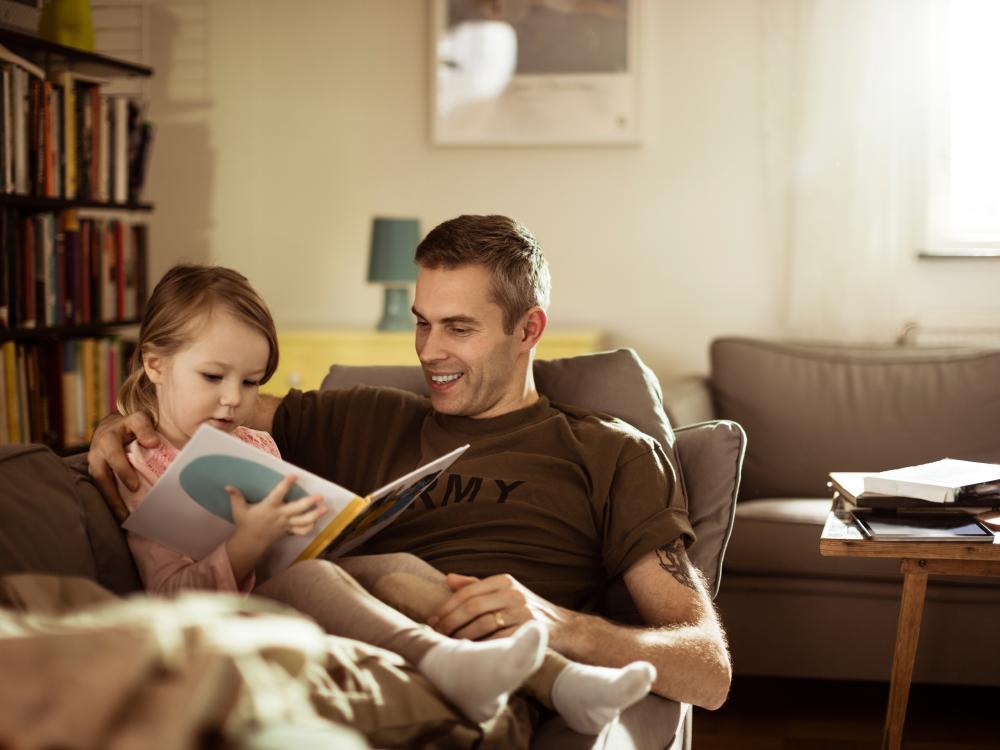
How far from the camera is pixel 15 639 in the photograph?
874 mm

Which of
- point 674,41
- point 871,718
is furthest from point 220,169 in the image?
point 871,718

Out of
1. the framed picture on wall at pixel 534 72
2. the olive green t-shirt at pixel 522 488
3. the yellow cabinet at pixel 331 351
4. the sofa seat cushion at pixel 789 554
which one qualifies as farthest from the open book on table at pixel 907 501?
the framed picture on wall at pixel 534 72

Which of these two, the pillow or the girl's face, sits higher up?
the girl's face

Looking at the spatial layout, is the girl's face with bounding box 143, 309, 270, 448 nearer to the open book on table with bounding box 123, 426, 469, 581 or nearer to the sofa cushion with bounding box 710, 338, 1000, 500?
the open book on table with bounding box 123, 426, 469, 581

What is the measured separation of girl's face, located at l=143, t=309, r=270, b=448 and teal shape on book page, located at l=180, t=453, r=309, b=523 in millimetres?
225

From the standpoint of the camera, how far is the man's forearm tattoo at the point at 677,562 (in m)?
1.62

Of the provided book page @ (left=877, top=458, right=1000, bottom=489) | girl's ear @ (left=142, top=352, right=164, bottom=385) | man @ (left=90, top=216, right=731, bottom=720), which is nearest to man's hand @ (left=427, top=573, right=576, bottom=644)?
man @ (left=90, top=216, right=731, bottom=720)

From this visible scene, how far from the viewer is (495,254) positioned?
6.25 feet

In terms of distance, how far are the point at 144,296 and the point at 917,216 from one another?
2.60 metres

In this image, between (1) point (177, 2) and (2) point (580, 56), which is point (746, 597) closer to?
(2) point (580, 56)

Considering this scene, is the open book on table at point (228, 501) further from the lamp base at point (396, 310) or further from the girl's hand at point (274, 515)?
the lamp base at point (396, 310)

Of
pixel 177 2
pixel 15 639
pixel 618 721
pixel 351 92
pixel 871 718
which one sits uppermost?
pixel 177 2

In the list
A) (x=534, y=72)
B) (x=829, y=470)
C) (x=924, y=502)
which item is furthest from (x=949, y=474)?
(x=534, y=72)

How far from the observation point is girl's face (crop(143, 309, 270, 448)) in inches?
63.3
